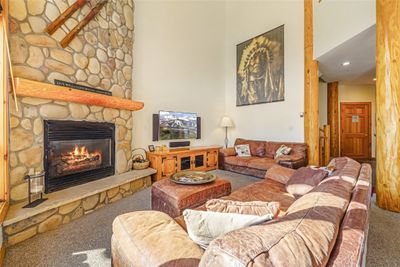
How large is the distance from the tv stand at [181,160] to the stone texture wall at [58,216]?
2.70 feet

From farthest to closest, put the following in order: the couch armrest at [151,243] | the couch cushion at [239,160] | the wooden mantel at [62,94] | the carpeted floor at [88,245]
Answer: the couch cushion at [239,160] → the wooden mantel at [62,94] → the carpeted floor at [88,245] → the couch armrest at [151,243]

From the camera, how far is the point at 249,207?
1.22 m

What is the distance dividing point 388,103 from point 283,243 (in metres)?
3.08

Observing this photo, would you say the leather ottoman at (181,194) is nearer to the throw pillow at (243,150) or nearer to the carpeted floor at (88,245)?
the carpeted floor at (88,245)

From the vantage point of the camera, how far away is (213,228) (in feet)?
3.05

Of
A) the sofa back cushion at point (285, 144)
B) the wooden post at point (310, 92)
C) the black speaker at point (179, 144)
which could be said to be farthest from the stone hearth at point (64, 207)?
the wooden post at point (310, 92)

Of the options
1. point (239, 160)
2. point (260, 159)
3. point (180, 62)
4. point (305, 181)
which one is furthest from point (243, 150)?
point (305, 181)

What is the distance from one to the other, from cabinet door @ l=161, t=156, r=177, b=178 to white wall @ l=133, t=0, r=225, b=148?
0.63m

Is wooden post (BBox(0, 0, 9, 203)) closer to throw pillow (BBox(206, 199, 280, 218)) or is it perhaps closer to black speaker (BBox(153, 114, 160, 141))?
throw pillow (BBox(206, 199, 280, 218))

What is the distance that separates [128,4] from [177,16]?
1553mm

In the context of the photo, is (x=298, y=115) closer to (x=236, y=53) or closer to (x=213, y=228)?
(x=236, y=53)

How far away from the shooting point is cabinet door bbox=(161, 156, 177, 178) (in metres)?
3.97

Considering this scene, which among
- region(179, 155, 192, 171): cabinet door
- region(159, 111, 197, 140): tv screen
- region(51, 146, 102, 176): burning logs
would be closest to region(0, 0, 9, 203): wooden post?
region(51, 146, 102, 176): burning logs

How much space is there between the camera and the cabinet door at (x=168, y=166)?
156 inches
